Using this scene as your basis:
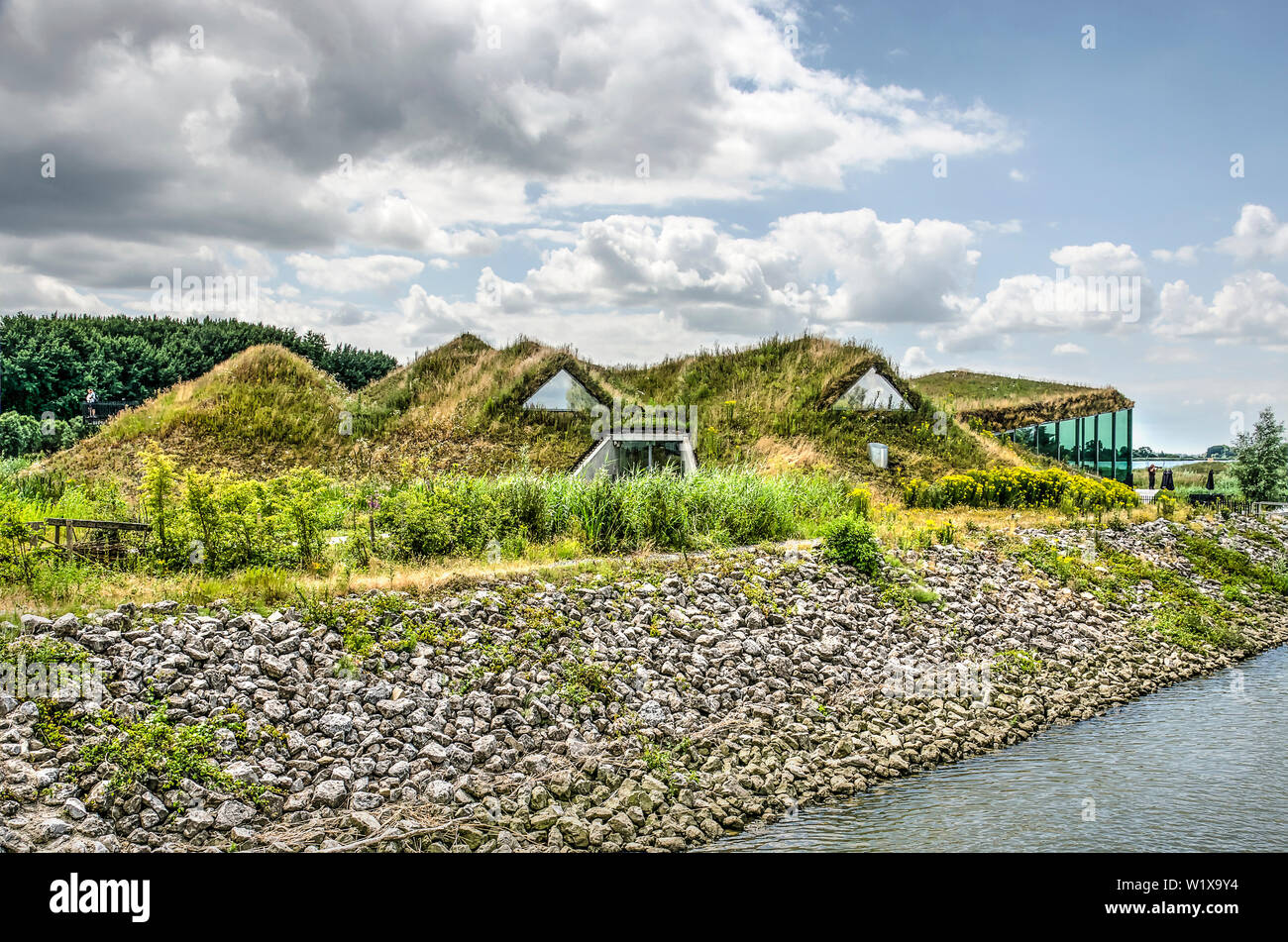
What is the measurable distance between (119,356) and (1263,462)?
154 ft

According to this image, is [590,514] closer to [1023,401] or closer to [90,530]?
[90,530]

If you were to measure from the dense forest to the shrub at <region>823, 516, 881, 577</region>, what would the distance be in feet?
114

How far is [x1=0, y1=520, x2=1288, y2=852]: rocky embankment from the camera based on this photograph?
631 cm

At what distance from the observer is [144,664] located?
7.27 meters

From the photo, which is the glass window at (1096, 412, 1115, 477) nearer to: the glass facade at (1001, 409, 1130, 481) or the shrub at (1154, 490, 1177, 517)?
the glass facade at (1001, 409, 1130, 481)

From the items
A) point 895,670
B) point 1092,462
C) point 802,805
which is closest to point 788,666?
point 895,670

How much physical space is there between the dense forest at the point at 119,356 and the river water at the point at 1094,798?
38998mm

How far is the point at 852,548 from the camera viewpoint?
1259 cm

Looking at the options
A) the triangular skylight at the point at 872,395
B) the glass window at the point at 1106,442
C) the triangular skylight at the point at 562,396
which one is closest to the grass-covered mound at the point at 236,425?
the triangular skylight at the point at 562,396

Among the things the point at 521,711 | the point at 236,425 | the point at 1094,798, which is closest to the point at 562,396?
the point at 236,425

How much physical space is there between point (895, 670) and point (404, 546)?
6127mm

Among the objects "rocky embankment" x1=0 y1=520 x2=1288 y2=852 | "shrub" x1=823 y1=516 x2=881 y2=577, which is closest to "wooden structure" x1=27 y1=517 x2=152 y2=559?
"rocky embankment" x1=0 y1=520 x2=1288 y2=852

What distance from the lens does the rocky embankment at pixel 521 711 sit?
6.31 m
